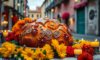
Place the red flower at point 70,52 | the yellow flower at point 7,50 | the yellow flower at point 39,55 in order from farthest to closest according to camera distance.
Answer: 1. the red flower at point 70,52
2. the yellow flower at point 7,50
3. the yellow flower at point 39,55

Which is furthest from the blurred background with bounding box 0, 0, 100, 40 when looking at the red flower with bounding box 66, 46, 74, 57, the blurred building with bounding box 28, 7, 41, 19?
the blurred building with bounding box 28, 7, 41, 19

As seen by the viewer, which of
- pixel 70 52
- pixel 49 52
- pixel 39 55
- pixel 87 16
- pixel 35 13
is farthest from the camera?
pixel 35 13

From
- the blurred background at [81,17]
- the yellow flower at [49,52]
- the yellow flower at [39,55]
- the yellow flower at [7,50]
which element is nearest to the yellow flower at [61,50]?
the yellow flower at [49,52]

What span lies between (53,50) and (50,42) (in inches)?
29.1

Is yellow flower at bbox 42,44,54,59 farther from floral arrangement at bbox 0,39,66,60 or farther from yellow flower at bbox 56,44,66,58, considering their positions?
yellow flower at bbox 56,44,66,58

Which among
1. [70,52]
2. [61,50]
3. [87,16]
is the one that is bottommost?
[70,52]

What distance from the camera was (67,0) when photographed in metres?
59.4

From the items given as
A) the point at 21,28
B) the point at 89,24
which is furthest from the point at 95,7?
the point at 21,28

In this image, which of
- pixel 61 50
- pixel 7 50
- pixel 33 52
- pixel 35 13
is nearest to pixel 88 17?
pixel 61 50

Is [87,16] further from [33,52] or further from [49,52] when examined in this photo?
[33,52]

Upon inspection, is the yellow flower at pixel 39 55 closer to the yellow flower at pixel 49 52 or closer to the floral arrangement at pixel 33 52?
the floral arrangement at pixel 33 52

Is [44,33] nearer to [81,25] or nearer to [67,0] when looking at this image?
[81,25]

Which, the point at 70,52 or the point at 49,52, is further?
the point at 70,52

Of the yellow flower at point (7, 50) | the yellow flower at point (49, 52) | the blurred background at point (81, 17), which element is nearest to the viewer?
the yellow flower at point (49, 52)
